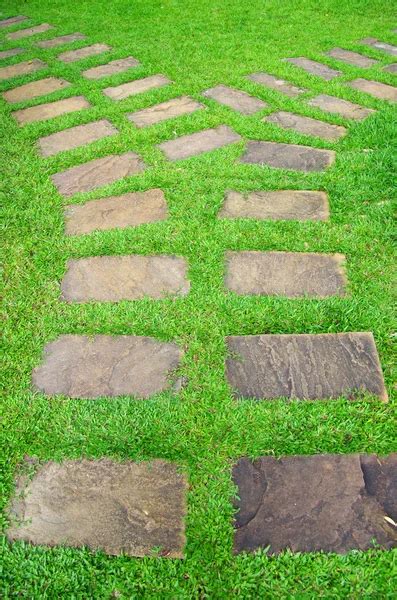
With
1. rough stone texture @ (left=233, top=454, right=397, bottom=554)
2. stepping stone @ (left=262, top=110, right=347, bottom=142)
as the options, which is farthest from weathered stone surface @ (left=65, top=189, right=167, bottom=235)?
rough stone texture @ (left=233, top=454, right=397, bottom=554)

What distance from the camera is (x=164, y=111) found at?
4117mm

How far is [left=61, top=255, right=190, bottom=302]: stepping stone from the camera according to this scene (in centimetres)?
252

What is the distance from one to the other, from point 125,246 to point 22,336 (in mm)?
786

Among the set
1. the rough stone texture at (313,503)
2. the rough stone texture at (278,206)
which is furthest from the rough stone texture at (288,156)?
the rough stone texture at (313,503)

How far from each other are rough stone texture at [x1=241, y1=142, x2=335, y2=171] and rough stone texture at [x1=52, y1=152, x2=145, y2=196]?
0.81 meters

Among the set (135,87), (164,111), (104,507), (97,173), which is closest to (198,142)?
(164,111)

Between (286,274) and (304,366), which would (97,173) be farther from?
(304,366)

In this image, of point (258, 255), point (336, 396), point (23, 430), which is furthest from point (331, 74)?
point (23, 430)

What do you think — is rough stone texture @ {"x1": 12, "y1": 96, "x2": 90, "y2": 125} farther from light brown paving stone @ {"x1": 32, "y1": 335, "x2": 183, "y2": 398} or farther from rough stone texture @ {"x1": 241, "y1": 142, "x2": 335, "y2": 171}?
light brown paving stone @ {"x1": 32, "y1": 335, "x2": 183, "y2": 398}

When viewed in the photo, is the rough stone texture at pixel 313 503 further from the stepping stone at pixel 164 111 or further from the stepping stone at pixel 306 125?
the stepping stone at pixel 164 111

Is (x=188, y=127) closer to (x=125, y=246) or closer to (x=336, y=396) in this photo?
(x=125, y=246)

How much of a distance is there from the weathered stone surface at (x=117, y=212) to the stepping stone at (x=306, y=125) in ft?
4.33

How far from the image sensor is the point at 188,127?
3830 millimetres

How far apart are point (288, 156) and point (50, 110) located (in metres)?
2.24
